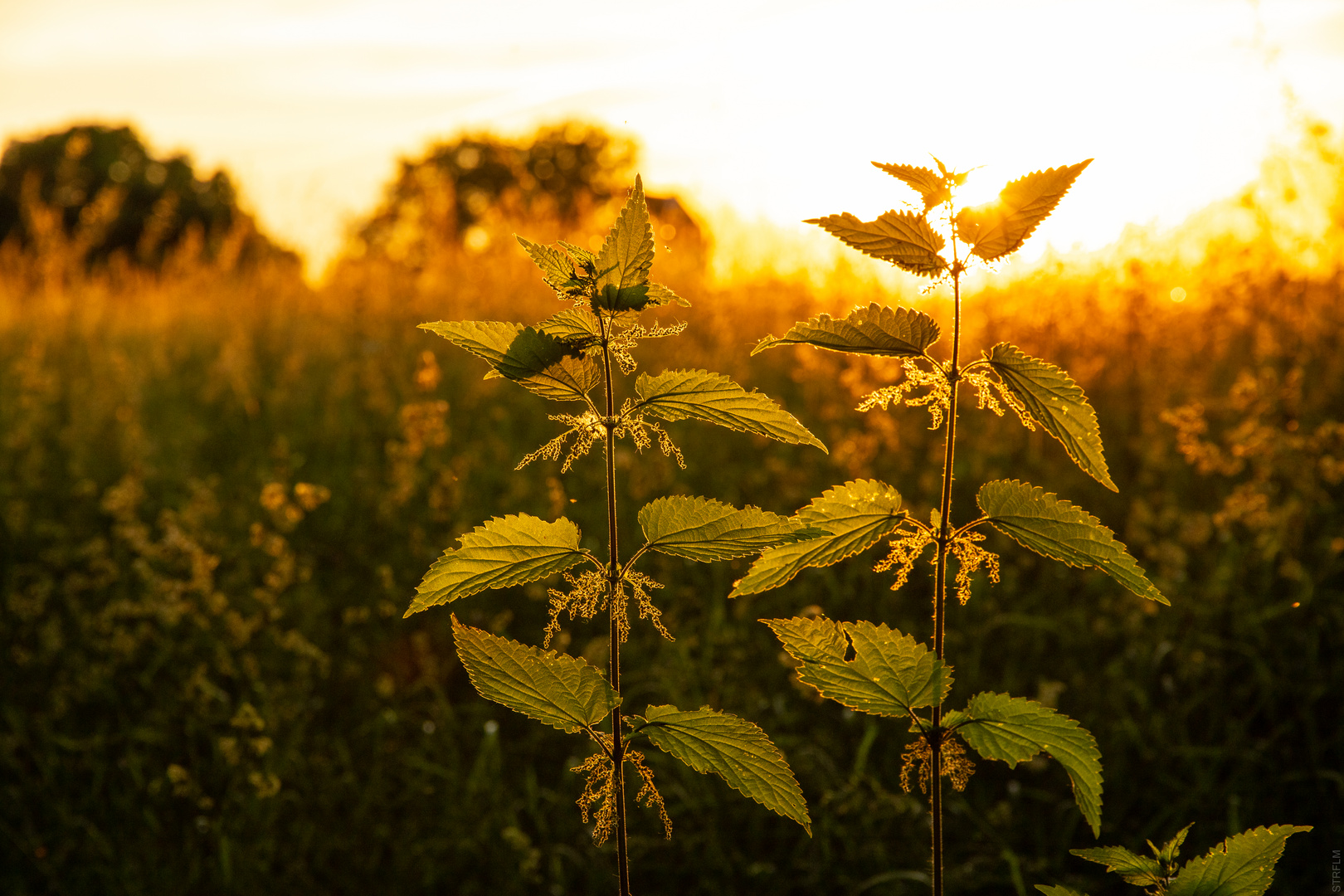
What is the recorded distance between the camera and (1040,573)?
11.8 ft

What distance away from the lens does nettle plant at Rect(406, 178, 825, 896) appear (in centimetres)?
105

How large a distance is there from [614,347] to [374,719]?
2.32 meters

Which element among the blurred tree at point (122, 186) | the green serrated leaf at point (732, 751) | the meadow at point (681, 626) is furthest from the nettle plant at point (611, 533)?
the blurred tree at point (122, 186)

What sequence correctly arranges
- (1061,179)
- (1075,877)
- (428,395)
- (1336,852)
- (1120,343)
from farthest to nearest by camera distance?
(428,395), (1120,343), (1075,877), (1336,852), (1061,179)

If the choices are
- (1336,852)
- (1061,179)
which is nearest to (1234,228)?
(1336,852)

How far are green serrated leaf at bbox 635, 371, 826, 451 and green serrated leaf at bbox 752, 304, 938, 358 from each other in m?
0.08

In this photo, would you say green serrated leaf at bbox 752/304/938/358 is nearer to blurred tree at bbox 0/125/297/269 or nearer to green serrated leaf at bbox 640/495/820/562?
green serrated leaf at bbox 640/495/820/562

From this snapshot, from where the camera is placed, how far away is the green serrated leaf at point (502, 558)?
1.05 meters

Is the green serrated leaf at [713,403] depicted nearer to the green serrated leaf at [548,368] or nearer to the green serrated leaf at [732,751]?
the green serrated leaf at [548,368]

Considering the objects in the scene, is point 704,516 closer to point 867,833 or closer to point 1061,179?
point 1061,179

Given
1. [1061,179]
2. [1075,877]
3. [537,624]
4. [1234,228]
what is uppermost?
[1234,228]

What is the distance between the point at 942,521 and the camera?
113 cm

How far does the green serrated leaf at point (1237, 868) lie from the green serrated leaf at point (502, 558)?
2.53ft

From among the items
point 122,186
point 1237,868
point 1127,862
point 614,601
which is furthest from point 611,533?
point 122,186
